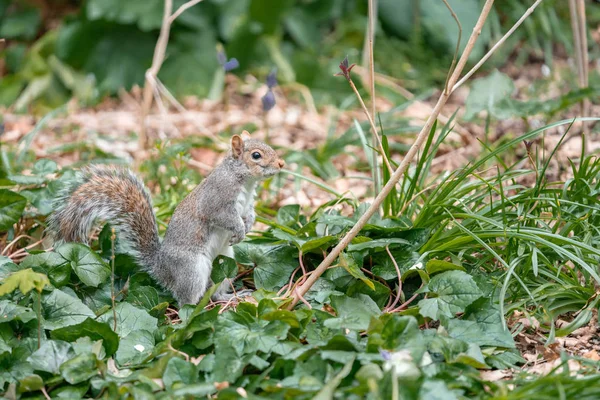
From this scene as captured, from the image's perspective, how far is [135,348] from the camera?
263 centimetres

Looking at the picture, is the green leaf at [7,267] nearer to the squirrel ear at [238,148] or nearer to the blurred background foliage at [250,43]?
the squirrel ear at [238,148]

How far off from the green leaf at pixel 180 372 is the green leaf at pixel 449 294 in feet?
2.69

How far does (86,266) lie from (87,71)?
12.1ft

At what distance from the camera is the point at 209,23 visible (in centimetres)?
621

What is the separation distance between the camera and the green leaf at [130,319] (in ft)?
9.12

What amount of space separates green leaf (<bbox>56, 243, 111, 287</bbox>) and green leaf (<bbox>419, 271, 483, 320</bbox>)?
4.22 ft

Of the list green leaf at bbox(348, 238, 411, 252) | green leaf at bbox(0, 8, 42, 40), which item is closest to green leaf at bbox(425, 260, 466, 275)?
green leaf at bbox(348, 238, 411, 252)

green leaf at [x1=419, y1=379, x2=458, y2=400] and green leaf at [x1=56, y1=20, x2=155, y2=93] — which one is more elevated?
green leaf at [x1=56, y1=20, x2=155, y2=93]

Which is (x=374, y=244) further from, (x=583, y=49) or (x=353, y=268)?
(x=583, y=49)

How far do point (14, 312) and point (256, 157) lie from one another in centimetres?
110

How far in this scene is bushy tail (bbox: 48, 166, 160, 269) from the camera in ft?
10.1

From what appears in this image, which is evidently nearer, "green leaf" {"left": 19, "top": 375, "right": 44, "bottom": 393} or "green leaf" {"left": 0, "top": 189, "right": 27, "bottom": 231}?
"green leaf" {"left": 19, "top": 375, "right": 44, "bottom": 393}

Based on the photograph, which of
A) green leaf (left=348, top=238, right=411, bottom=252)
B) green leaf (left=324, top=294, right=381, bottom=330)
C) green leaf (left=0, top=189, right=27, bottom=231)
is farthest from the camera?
green leaf (left=0, top=189, right=27, bottom=231)

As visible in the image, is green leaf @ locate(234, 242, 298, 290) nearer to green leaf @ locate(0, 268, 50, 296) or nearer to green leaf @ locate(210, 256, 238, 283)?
green leaf @ locate(210, 256, 238, 283)
